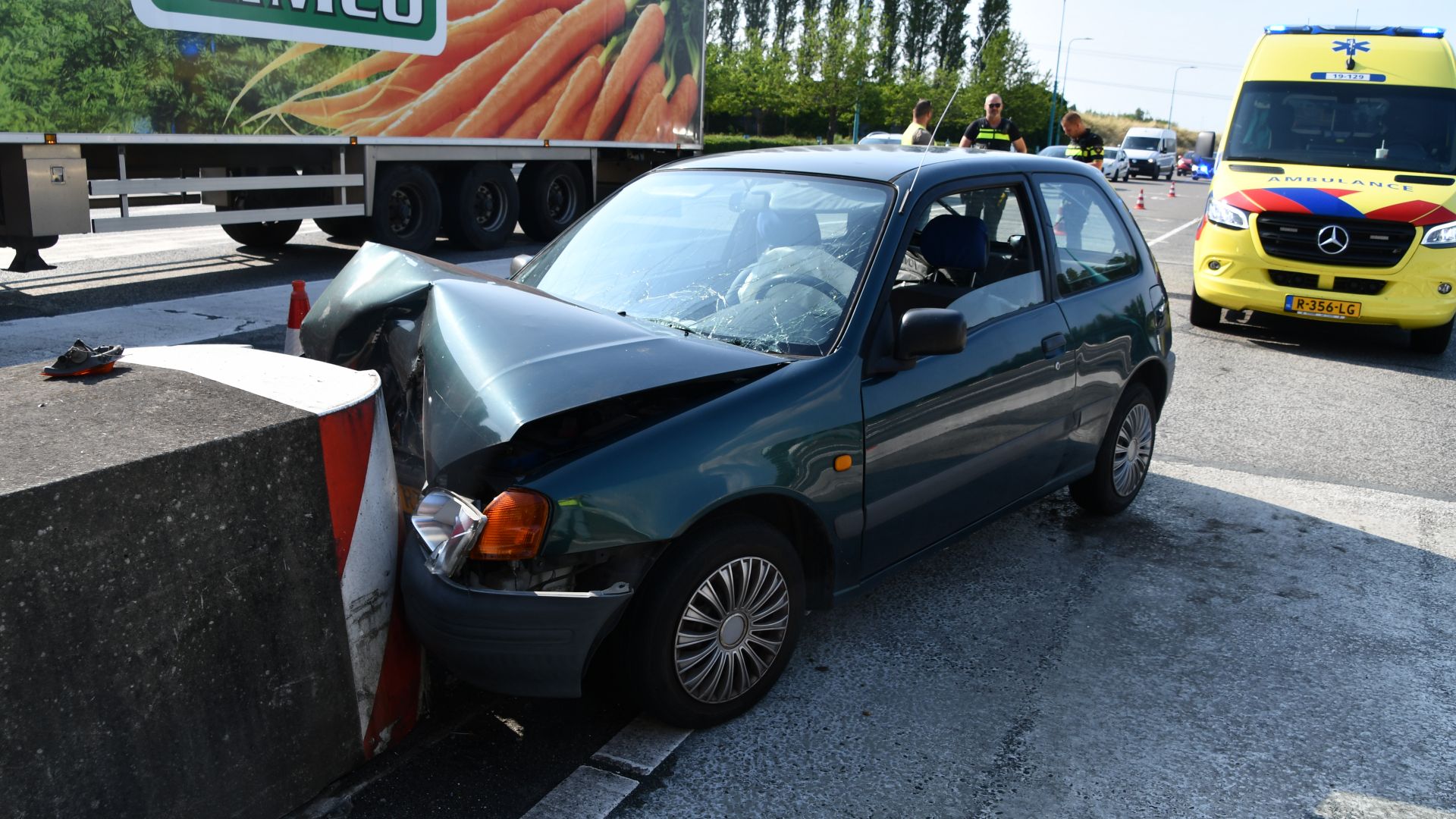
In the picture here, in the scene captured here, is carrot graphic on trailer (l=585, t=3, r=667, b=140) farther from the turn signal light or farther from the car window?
the turn signal light

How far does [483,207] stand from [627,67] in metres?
2.83

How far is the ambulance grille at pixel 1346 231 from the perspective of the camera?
8.63 m

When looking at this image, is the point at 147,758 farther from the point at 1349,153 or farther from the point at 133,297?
the point at 1349,153

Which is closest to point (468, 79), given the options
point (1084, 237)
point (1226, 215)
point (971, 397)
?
point (1226, 215)

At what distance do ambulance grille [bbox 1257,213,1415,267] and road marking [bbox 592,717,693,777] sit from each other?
7837mm

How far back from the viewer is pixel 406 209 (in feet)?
41.6

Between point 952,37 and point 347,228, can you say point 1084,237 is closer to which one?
point 347,228

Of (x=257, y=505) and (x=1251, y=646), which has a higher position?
(x=257, y=505)

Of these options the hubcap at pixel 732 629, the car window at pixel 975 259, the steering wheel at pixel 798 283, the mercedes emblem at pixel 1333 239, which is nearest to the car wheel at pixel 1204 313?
the mercedes emblem at pixel 1333 239

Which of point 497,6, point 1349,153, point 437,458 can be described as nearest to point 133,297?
point 497,6

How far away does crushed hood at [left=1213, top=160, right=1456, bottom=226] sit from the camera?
8.56 m

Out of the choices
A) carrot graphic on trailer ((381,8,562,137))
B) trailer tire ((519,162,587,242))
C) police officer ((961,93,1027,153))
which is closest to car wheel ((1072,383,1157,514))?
police officer ((961,93,1027,153))

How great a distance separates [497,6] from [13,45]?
16.9 feet

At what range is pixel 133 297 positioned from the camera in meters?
9.39
